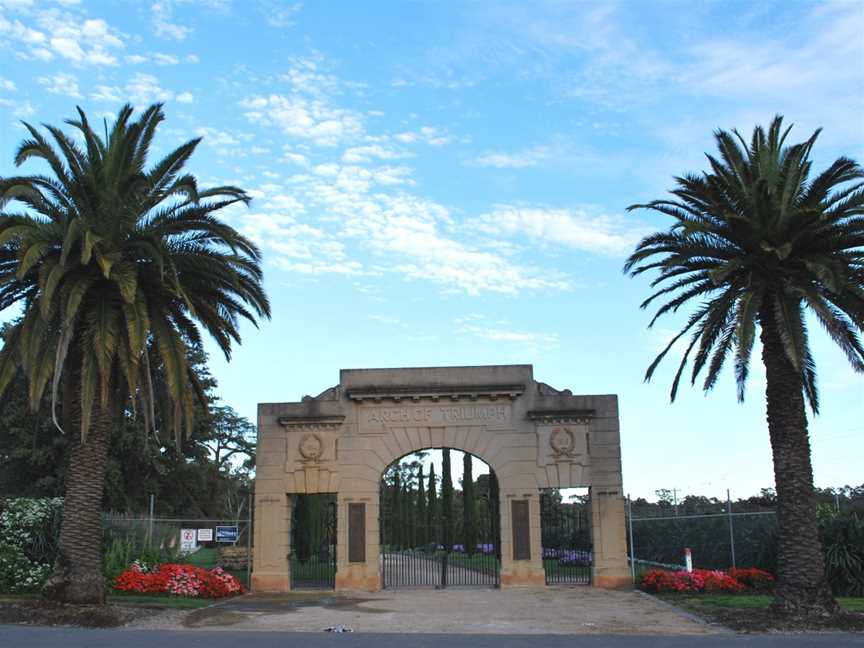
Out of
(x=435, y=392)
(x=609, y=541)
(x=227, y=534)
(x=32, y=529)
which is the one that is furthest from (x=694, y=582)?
(x=32, y=529)

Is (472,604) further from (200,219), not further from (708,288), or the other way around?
(200,219)

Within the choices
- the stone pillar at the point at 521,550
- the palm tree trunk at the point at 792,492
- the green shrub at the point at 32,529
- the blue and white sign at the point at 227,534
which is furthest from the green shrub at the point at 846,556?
the green shrub at the point at 32,529

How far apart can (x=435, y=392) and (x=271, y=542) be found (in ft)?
21.0

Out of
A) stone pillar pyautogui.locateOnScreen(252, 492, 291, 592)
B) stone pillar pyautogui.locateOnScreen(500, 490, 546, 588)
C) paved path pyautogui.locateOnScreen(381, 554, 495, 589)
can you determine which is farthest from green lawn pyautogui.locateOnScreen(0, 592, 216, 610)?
stone pillar pyautogui.locateOnScreen(500, 490, 546, 588)

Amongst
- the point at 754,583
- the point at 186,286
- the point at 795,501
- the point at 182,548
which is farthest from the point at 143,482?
the point at 795,501

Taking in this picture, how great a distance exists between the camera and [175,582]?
2119 cm

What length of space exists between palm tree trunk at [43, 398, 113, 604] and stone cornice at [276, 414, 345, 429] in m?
6.61

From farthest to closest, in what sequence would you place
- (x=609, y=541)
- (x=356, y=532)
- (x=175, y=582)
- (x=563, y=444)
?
1. (x=563, y=444)
2. (x=356, y=532)
3. (x=609, y=541)
4. (x=175, y=582)

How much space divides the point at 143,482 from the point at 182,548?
17.9 m

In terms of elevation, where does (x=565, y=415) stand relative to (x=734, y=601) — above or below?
above

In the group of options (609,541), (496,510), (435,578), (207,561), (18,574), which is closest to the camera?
(18,574)

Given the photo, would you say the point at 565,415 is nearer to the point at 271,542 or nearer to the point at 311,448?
the point at 311,448

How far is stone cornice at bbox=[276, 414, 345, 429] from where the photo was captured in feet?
79.6

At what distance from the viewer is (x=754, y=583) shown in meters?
21.8
